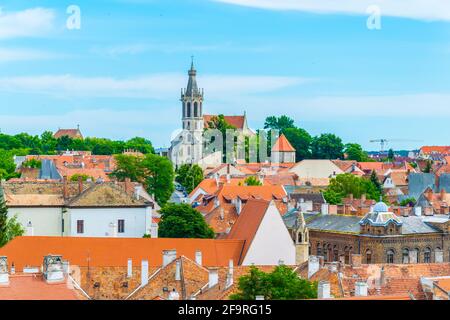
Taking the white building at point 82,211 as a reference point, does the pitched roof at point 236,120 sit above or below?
above

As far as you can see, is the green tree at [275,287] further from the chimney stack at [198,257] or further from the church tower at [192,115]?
the church tower at [192,115]

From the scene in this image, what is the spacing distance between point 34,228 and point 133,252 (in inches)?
472

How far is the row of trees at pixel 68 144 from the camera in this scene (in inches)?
4904

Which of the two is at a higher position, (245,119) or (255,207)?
(245,119)

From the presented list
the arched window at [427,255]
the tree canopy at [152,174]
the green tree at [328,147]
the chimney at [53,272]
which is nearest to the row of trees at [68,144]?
the green tree at [328,147]

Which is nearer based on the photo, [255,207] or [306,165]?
[255,207]

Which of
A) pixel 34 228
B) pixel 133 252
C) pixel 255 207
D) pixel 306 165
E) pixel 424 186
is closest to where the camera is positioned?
pixel 133 252

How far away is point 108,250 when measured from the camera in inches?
1217

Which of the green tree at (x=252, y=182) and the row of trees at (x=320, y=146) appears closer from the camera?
the green tree at (x=252, y=182)

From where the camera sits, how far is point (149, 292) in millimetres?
24281
